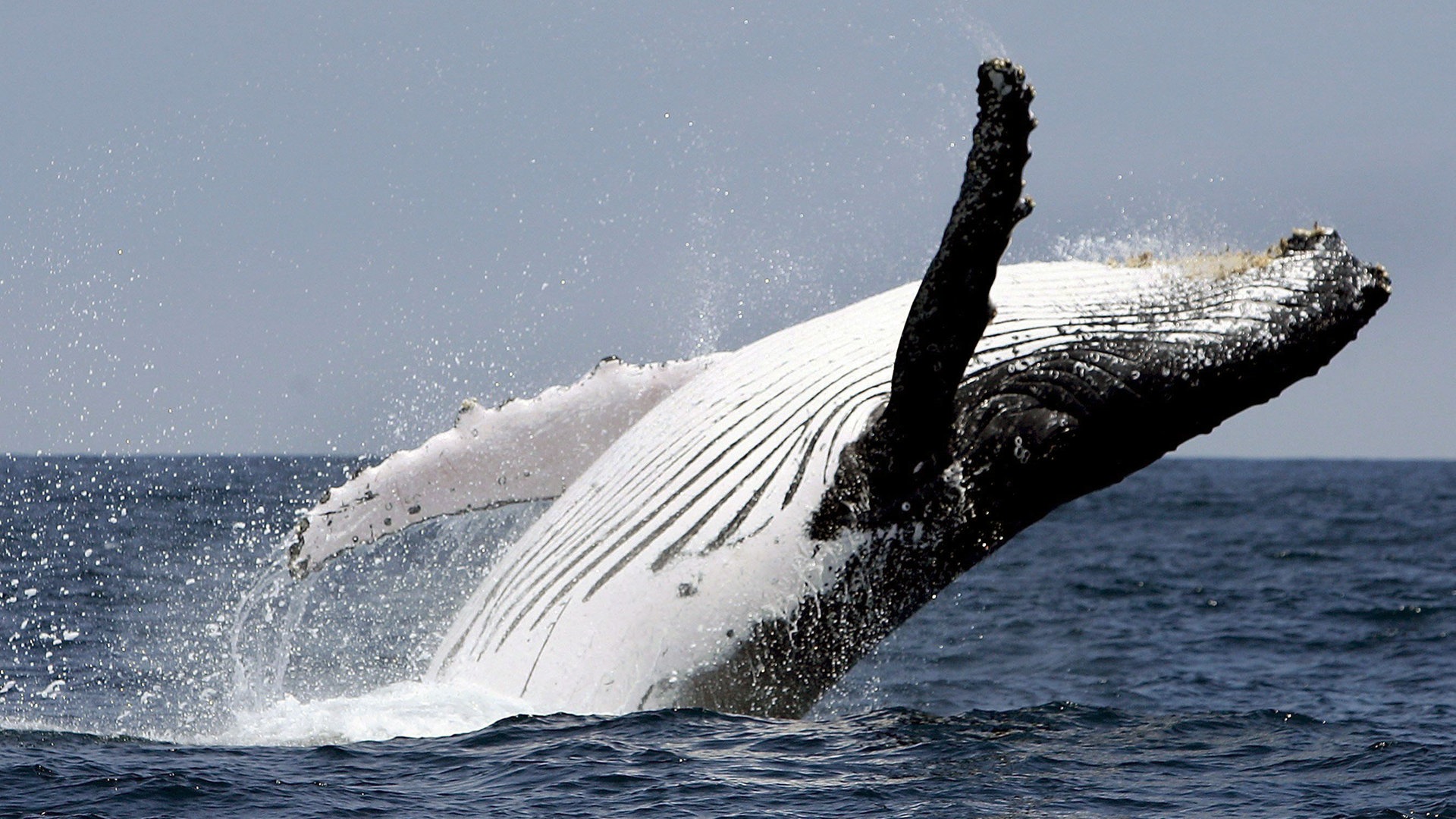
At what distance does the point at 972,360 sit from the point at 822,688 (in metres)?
1.91

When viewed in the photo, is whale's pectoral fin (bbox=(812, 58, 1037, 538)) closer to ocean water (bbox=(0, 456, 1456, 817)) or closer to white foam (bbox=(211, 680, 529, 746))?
ocean water (bbox=(0, 456, 1456, 817))

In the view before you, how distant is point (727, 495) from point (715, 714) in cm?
113

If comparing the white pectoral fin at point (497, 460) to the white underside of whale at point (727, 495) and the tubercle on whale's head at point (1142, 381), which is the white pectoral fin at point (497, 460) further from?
the tubercle on whale's head at point (1142, 381)

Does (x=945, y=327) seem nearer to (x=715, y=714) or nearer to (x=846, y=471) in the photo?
(x=846, y=471)

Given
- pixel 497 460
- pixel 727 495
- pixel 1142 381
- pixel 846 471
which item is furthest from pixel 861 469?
pixel 497 460

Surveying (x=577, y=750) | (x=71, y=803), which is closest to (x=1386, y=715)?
(x=577, y=750)

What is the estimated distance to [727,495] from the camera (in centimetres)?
758

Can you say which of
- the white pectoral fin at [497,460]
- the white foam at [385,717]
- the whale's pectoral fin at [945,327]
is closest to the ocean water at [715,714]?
the white foam at [385,717]

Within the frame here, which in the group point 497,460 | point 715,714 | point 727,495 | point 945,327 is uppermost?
point 945,327

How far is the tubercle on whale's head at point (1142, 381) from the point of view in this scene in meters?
7.43

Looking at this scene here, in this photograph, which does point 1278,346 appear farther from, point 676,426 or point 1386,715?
point 1386,715

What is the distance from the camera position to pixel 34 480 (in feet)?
161

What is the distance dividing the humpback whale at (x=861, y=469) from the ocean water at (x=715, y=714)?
0.38 metres

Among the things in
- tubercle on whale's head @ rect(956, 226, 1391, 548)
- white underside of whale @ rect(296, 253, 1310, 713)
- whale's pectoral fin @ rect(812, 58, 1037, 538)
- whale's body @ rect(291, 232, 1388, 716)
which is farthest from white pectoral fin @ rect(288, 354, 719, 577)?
tubercle on whale's head @ rect(956, 226, 1391, 548)
